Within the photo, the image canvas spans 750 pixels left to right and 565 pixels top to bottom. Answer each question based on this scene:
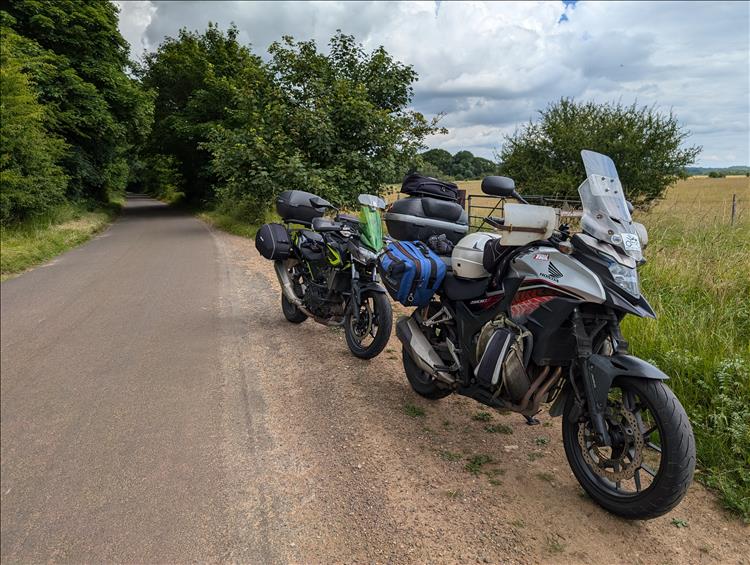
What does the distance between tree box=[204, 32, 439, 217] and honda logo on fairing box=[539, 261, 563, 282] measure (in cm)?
1054

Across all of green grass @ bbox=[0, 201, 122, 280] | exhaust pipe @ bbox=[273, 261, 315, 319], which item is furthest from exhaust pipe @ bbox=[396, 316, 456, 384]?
green grass @ bbox=[0, 201, 122, 280]

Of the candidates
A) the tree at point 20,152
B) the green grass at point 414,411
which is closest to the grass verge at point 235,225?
the tree at point 20,152

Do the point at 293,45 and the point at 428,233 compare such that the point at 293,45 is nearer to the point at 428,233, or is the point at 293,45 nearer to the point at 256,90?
the point at 256,90

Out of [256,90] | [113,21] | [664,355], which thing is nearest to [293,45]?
[256,90]

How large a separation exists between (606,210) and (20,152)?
1383 cm

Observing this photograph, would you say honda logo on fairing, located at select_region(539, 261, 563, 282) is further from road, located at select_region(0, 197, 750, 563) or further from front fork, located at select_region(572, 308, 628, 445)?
road, located at select_region(0, 197, 750, 563)

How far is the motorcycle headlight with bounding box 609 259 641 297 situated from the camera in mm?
2188

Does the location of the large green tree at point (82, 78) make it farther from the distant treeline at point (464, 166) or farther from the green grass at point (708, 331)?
the green grass at point (708, 331)

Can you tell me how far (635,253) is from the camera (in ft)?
7.39

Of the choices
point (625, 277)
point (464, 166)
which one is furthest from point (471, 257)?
A: point (464, 166)

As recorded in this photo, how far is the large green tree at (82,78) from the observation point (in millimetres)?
15281

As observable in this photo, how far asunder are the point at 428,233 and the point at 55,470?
9.67 ft

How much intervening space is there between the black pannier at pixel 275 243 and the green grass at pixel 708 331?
3658 mm

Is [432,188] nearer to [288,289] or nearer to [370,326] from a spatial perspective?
[370,326]
